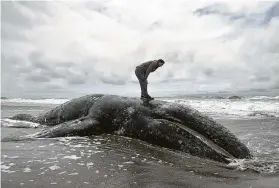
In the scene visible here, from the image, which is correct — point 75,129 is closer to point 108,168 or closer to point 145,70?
point 145,70

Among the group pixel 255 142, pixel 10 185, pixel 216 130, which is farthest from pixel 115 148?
pixel 255 142

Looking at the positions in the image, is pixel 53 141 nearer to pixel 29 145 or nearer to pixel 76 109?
pixel 29 145

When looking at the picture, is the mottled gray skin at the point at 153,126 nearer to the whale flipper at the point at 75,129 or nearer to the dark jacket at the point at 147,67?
the whale flipper at the point at 75,129

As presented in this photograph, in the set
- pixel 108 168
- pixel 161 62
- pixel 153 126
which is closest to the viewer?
pixel 108 168

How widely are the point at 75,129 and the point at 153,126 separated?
1.75 m

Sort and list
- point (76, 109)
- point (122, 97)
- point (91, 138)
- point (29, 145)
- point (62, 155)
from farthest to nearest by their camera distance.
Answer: point (76, 109) < point (122, 97) < point (91, 138) < point (29, 145) < point (62, 155)

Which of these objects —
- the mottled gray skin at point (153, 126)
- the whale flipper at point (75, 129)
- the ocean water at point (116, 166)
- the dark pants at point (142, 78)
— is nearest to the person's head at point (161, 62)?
the dark pants at point (142, 78)

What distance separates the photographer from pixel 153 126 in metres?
6.90

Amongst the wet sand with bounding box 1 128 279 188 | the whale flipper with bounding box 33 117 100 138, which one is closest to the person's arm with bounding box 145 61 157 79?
the whale flipper with bounding box 33 117 100 138

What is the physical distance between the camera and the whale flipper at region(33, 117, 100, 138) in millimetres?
7126

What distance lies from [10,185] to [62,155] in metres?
1.60

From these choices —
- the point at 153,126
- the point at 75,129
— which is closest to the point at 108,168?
the point at 153,126

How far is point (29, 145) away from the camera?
20.2 feet

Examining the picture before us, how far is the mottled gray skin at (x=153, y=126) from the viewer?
629cm
